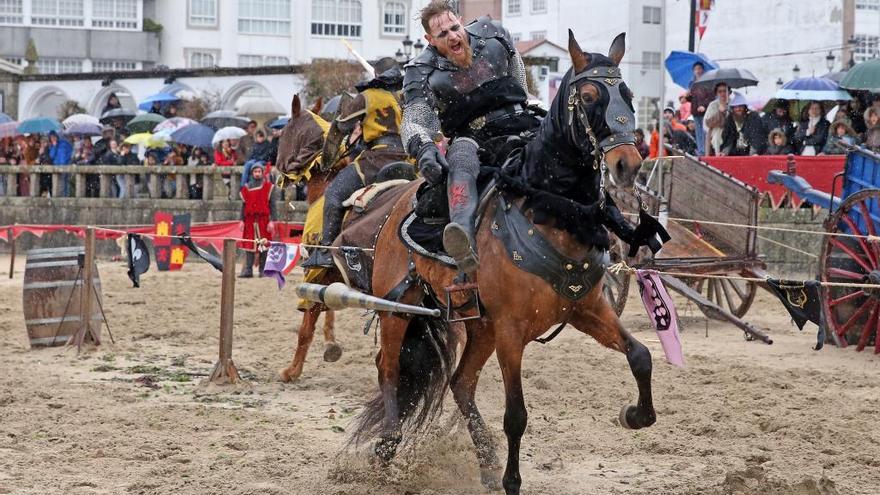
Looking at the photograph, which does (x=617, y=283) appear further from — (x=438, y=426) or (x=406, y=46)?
(x=406, y=46)

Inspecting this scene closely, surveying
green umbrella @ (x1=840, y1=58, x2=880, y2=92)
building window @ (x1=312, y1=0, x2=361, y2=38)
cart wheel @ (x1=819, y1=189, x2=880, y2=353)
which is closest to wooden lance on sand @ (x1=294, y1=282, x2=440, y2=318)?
cart wheel @ (x1=819, y1=189, x2=880, y2=353)

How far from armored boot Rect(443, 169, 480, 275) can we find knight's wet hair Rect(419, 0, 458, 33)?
1.01 metres

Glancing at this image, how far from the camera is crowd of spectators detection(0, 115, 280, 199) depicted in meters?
23.1

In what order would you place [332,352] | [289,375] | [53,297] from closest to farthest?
[289,375]
[332,352]
[53,297]

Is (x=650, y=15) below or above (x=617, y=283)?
above

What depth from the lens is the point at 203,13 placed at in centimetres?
5203

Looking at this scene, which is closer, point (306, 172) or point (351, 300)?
point (351, 300)

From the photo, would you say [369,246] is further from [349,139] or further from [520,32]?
[520,32]

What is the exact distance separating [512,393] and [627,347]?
620 millimetres

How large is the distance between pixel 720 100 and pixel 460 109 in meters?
10.4

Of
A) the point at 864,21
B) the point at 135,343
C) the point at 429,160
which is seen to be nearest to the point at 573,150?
the point at 429,160

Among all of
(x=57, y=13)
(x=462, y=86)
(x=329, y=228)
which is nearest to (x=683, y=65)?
(x=329, y=228)

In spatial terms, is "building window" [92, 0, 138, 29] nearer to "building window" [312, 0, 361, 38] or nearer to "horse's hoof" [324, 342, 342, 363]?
"building window" [312, 0, 361, 38]

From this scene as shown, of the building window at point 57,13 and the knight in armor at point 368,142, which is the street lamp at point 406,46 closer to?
the knight in armor at point 368,142
